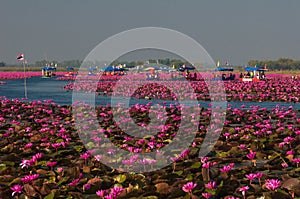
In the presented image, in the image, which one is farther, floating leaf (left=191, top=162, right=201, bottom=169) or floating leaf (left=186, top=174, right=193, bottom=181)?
floating leaf (left=191, top=162, right=201, bottom=169)

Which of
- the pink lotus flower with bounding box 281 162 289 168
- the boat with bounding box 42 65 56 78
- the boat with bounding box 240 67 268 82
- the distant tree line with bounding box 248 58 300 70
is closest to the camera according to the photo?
the pink lotus flower with bounding box 281 162 289 168

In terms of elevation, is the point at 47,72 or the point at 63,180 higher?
the point at 47,72

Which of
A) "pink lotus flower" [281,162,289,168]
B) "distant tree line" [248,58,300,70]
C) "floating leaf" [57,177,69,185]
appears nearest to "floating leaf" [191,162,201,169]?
"pink lotus flower" [281,162,289,168]

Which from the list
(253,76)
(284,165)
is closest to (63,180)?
(284,165)

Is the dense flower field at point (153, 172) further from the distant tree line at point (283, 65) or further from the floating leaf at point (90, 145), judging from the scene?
the distant tree line at point (283, 65)

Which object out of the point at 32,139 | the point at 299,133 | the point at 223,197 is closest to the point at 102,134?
the point at 32,139

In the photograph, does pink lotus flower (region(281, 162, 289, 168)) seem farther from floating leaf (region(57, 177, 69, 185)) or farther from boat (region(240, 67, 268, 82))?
boat (region(240, 67, 268, 82))

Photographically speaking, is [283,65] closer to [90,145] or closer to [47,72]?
[47,72]

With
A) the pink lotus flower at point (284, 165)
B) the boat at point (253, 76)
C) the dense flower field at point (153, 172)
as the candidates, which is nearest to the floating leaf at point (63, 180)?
the dense flower field at point (153, 172)

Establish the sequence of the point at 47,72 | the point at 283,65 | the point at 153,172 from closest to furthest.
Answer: the point at 153,172
the point at 47,72
the point at 283,65

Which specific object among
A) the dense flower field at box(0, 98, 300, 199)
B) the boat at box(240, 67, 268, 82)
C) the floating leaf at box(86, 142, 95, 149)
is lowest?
the floating leaf at box(86, 142, 95, 149)

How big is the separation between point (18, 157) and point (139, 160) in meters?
2.26

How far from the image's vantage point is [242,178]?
481 centimetres

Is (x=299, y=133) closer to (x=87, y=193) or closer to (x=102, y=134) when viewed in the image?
(x=102, y=134)
